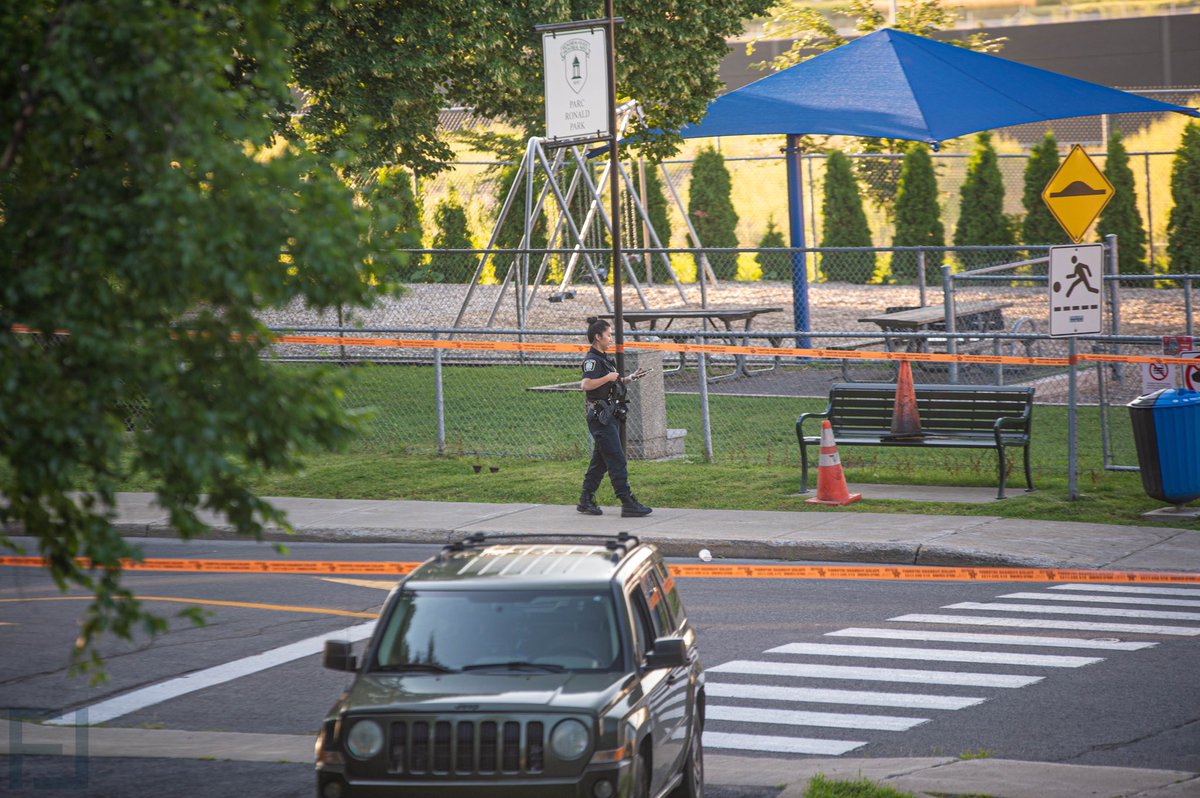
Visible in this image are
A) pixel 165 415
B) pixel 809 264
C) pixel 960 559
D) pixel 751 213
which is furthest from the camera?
pixel 751 213

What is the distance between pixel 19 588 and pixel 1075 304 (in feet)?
32.8

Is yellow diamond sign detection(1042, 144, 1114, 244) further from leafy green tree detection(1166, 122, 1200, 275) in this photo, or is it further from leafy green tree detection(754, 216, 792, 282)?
leafy green tree detection(754, 216, 792, 282)

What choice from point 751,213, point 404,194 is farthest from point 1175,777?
point 751,213

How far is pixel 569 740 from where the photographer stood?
20.6 ft

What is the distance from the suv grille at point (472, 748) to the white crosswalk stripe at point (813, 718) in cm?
Result: 296

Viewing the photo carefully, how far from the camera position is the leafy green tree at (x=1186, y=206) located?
31656 mm

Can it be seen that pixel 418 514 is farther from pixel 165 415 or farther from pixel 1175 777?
pixel 165 415

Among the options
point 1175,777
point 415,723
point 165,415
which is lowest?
point 1175,777

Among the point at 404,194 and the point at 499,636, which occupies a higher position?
the point at 404,194

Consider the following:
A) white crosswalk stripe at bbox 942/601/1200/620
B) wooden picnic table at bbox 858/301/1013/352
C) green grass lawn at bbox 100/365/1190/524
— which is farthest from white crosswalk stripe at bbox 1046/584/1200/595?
wooden picnic table at bbox 858/301/1013/352

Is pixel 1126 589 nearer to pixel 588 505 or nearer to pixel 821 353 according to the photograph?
pixel 588 505

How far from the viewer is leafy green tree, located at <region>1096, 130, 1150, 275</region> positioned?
3269 cm

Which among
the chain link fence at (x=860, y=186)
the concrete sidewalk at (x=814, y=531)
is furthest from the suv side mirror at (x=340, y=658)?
the chain link fence at (x=860, y=186)

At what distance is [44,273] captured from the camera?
16.3ft
